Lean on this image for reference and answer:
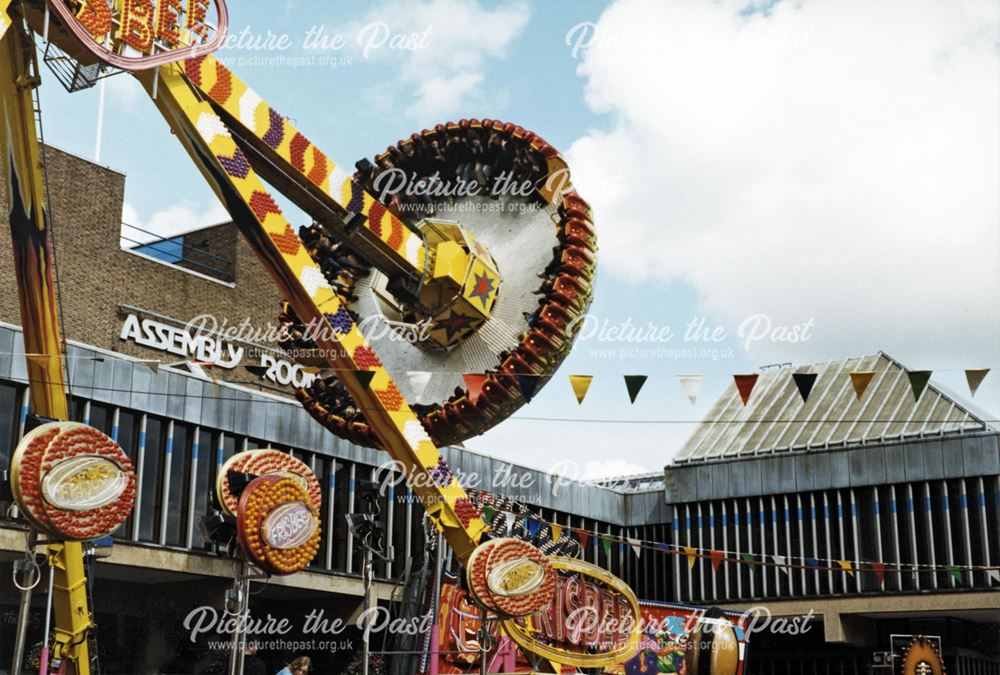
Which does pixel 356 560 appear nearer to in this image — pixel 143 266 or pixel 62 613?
pixel 143 266

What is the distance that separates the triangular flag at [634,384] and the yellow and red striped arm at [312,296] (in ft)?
10.7

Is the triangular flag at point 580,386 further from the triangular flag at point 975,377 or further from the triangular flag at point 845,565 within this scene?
the triangular flag at point 845,565

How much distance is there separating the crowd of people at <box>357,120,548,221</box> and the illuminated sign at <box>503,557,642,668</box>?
674 centimetres

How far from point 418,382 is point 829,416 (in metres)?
26.4

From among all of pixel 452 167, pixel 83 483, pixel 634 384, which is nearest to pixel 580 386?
pixel 634 384

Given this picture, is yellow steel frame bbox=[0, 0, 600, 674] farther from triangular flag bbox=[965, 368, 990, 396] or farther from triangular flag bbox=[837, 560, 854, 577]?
triangular flag bbox=[837, 560, 854, 577]

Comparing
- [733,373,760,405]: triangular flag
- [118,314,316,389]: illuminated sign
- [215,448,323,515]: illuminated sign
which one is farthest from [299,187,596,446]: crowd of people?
[118,314,316,389]: illuminated sign

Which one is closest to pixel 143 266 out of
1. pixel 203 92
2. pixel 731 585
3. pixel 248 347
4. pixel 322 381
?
pixel 248 347

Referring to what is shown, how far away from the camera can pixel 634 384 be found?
1747 cm

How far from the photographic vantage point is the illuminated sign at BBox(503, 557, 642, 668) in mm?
20406

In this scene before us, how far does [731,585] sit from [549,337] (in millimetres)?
27124

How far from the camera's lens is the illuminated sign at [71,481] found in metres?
12.8

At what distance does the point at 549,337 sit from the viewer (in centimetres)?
1499

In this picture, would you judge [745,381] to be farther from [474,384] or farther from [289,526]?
[289,526]
